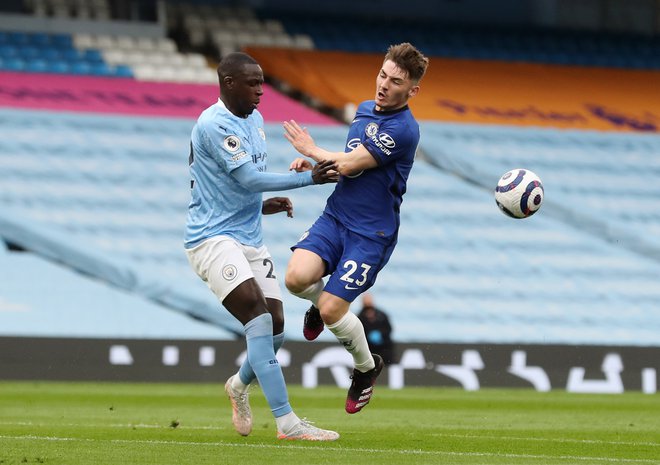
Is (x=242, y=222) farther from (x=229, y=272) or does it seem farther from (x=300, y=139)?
(x=300, y=139)

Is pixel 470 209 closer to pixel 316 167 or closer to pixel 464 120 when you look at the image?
pixel 464 120

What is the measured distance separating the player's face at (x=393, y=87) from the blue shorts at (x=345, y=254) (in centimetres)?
83

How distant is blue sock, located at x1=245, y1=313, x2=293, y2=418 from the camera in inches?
315

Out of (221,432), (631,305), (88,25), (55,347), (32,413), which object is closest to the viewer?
(221,432)

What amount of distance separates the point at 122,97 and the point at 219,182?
49.5 ft

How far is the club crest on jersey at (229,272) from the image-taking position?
804 centimetres

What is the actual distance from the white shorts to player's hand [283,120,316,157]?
0.71m

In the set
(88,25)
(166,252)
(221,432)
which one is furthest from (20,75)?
(221,432)

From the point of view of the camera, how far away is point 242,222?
8328mm

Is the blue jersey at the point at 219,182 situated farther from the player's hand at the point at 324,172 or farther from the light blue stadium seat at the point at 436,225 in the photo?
the light blue stadium seat at the point at 436,225

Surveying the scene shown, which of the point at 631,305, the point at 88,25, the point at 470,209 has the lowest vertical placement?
the point at 631,305

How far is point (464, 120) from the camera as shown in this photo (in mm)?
24234

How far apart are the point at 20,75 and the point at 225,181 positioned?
50.4 feet

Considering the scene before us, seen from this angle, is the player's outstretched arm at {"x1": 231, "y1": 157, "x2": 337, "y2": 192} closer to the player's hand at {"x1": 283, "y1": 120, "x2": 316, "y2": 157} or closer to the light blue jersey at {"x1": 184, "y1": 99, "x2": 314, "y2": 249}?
the light blue jersey at {"x1": 184, "y1": 99, "x2": 314, "y2": 249}
